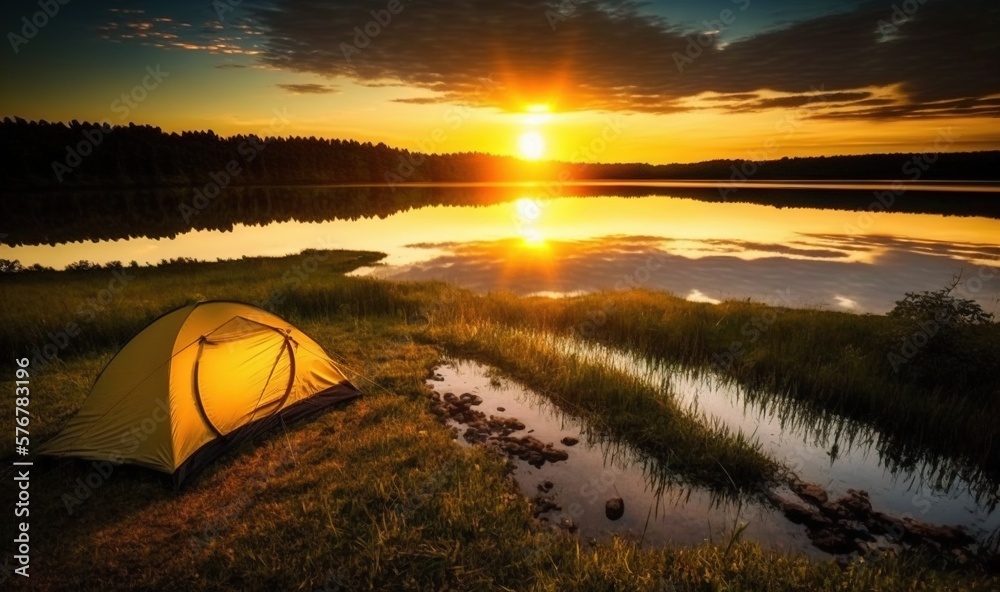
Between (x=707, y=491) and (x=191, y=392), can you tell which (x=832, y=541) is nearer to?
(x=707, y=491)

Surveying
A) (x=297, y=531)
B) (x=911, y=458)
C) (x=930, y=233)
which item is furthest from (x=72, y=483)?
(x=930, y=233)

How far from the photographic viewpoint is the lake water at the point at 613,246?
78.4 feet

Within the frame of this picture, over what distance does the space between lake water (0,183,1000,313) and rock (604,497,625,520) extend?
50.5 ft

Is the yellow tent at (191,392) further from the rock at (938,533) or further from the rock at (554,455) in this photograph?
the rock at (938,533)

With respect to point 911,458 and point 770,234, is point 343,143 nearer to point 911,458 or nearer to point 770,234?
point 770,234

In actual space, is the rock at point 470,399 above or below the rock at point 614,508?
below

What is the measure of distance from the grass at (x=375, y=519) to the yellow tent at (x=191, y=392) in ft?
1.44

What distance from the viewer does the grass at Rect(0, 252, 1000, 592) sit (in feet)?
20.2

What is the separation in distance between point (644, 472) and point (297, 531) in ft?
21.4

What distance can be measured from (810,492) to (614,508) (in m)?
3.80

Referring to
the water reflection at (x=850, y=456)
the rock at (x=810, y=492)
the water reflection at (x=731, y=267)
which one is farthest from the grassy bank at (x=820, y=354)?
the water reflection at (x=731, y=267)

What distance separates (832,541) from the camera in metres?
7.15

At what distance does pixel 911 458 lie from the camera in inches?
387

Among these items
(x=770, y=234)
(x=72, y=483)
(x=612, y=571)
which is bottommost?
(x=72, y=483)
